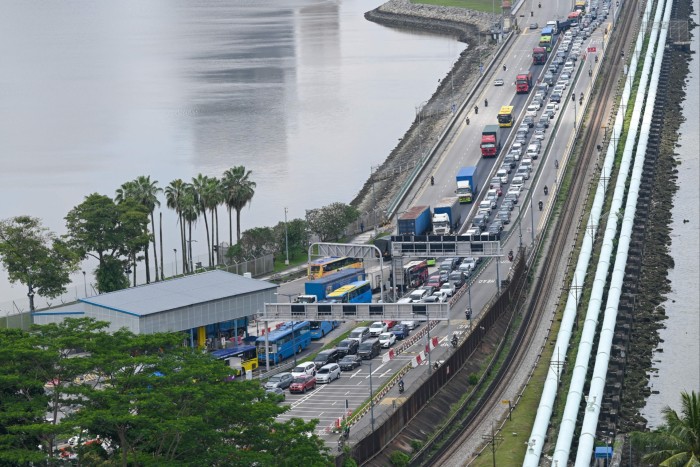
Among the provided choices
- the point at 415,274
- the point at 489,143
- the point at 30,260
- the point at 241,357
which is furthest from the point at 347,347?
the point at 489,143

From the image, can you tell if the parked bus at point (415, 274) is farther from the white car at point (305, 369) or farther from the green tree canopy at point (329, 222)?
the white car at point (305, 369)

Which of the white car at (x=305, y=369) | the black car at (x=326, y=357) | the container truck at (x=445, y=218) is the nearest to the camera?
the white car at (x=305, y=369)

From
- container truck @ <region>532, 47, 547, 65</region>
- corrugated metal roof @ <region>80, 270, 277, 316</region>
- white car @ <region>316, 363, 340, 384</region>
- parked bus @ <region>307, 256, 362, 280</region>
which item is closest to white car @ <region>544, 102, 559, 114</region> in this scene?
container truck @ <region>532, 47, 547, 65</region>

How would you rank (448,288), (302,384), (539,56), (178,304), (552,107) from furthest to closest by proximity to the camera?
(539,56), (552,107), (448,288), (178,304), (302,384)

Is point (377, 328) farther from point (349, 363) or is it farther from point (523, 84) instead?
point (523, 84)

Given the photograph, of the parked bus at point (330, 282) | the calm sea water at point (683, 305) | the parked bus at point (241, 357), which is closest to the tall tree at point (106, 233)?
the parked bus at point (330, 282)

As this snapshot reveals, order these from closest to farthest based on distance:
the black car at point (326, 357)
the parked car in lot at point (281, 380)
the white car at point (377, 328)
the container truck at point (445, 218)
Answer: the parked car in lot at point (281, 380) < the black car at point (326, 357) < the white car at point (377, 328) < the container truck at point (445, 218)

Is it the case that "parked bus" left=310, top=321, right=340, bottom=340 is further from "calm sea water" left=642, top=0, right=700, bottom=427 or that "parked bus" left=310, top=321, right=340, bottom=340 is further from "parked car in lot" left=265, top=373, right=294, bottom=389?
"calm sea water" left=642, top=0, right=700, bottom=427
